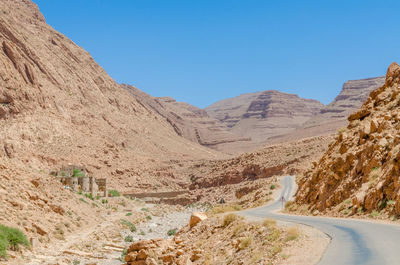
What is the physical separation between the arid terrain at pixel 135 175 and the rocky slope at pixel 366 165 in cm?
6

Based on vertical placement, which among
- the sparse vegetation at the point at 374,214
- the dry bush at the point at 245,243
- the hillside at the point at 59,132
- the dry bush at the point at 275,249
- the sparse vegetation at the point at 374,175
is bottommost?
the dry bush at the point at 245,243

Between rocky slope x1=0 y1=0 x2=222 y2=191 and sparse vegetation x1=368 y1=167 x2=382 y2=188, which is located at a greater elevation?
rocky slope x1=0 y1=0 x2=222 y2=191

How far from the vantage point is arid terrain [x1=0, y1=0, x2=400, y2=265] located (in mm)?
17297

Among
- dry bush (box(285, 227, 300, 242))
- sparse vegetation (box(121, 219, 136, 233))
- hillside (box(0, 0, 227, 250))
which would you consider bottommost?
sparse vegetation (box(121, 219, 136, 233))

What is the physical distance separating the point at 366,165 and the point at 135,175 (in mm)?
71039

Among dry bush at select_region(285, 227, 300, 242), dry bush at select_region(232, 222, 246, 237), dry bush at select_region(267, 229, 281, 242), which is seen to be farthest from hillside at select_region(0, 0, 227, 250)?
dry bush at select_region(285, 227, 300, 242)

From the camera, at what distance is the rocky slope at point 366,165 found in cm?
1658

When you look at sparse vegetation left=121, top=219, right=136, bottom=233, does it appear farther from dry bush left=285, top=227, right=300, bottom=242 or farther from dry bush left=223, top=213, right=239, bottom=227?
dry bush left=285, top=227, right=300, bottom=242

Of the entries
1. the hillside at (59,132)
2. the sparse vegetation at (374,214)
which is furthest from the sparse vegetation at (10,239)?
the sparse vegetation at (374,214)

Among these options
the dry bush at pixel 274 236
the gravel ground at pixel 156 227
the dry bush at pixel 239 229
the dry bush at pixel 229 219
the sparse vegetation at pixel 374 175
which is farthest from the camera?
the gravel ground at pixel 156 227

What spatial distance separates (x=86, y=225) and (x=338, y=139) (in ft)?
55.7

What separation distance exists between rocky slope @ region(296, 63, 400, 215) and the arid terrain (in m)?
0.06

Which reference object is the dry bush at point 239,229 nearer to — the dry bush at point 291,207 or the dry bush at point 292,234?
the dry bush at point 292,234

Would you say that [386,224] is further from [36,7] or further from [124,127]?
[36,7]
